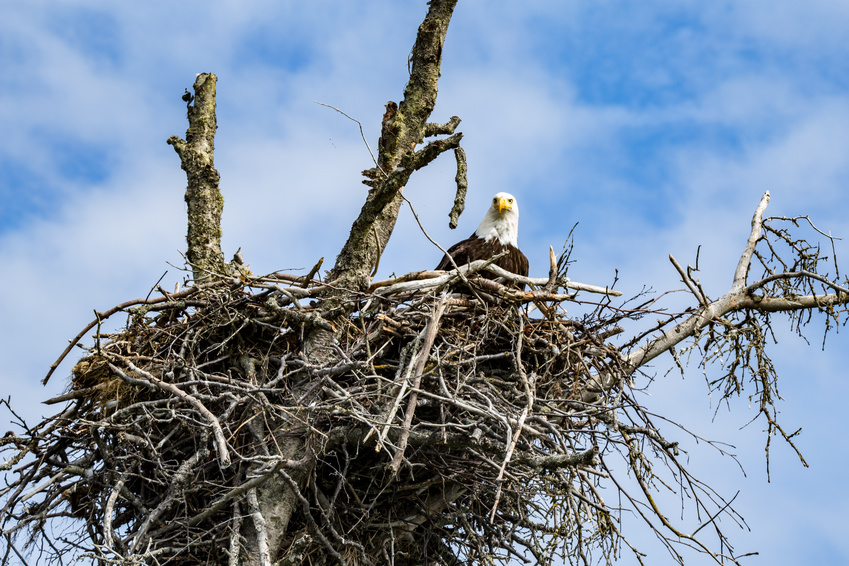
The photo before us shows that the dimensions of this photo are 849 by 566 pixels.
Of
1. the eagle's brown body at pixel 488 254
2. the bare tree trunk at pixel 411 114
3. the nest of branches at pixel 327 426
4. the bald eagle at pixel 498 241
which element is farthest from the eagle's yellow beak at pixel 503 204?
the nest of branches at pixel 327 426

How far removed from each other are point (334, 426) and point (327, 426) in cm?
11

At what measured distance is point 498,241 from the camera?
8.03 metres

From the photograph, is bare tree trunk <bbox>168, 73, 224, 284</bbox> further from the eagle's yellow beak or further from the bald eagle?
the eagle's yellow beak

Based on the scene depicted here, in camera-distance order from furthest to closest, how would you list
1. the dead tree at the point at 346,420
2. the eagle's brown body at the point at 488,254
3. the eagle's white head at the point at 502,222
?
the eagle's white head at the point at 502,222, the eagle's brown body at the point at 488,254, the dead tree at the point at 346,420

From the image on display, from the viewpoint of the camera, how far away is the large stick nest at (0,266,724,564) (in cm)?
533

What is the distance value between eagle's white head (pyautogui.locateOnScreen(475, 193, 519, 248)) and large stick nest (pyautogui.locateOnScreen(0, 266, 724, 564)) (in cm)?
193

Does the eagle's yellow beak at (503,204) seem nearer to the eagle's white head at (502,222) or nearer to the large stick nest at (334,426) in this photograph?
the eagle's white head at (502,222)

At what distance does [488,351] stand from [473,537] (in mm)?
1165

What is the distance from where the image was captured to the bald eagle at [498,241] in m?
7.73

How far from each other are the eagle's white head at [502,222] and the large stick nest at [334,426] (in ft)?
6.34

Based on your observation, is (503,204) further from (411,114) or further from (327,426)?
(327,426)

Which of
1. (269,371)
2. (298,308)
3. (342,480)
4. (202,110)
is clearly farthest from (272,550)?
(202,110)

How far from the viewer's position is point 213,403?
224 inches

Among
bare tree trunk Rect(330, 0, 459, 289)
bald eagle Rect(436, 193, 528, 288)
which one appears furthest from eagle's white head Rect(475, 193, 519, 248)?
bare tree trunk Rect(330, 0, 459, 289)
